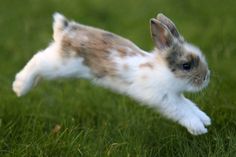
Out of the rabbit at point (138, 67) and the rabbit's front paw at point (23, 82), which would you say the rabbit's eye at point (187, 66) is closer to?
the rabbit at point (138, 67)

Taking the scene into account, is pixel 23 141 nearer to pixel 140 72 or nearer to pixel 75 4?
pixel 140 72

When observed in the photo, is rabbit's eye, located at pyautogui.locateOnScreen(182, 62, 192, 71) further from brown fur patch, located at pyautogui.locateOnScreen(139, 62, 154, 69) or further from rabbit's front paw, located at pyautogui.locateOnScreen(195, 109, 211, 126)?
rabbit's front paw, located at pyautogui.locateOnScreen(195, 109, 211, 126)

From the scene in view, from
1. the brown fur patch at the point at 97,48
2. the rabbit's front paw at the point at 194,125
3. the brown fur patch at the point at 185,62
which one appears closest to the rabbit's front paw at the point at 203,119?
the rabbit's front paw at the point at 194,125

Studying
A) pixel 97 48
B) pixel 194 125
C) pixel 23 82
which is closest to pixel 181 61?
pixel 194 125

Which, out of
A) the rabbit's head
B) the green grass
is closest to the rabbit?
the rabbit's head

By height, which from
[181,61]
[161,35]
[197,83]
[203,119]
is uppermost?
[161,35]

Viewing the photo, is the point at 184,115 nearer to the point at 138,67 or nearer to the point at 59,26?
the point at 138,67
